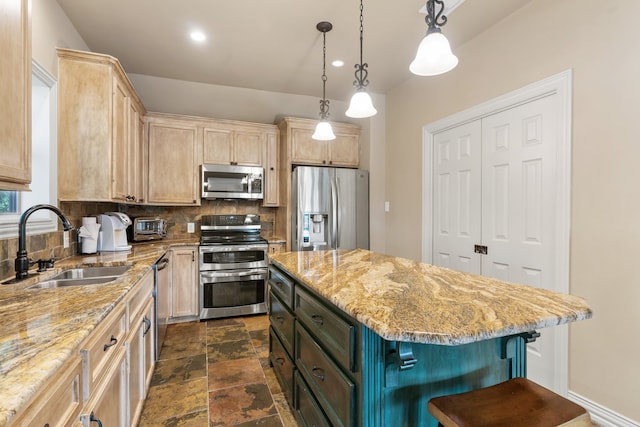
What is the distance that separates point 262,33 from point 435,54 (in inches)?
75.4

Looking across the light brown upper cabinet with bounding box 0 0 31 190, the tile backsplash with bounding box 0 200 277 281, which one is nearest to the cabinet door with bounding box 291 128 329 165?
the tile backsplash with bounding box 0 200 277 281

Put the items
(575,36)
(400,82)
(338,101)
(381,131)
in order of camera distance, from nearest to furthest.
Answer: (575,36), (400,82), (381,131), (338,101)

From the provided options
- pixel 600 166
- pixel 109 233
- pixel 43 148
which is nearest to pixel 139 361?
pixel 109 233

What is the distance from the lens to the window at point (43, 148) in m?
1.99

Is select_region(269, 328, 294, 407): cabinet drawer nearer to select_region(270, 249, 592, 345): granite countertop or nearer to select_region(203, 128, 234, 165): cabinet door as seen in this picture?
select_region(270, 249, 592, 345): granite countertop

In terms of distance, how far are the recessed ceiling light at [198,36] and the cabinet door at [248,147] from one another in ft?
3.81

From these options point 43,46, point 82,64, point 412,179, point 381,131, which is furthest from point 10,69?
point 381,131

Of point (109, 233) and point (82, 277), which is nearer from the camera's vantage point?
point (82, 277)

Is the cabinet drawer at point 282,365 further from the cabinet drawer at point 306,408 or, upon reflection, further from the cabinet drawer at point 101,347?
the cabinet drawer at point 101,347

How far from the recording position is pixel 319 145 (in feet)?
12.8

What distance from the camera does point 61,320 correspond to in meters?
1.00

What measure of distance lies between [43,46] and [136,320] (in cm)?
194

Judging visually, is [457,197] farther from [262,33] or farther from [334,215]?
[262,33]

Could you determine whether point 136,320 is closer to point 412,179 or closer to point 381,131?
point 412,179
